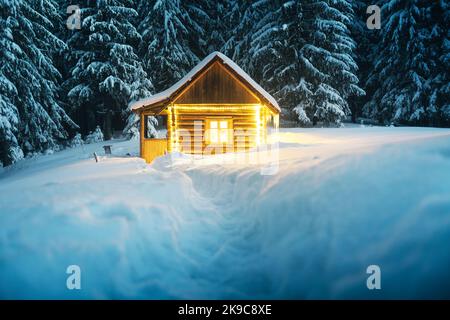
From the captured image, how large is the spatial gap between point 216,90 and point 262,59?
39.8 ft

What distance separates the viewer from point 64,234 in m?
4.67

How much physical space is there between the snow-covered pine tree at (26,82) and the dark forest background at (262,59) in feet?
0.36

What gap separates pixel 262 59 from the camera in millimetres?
25203

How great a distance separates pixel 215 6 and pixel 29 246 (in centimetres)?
3067

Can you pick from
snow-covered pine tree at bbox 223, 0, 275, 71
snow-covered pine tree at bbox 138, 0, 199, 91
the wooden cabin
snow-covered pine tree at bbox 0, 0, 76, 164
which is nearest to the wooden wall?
the wooden cabin

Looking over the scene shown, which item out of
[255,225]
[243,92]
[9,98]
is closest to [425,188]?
[255,225]

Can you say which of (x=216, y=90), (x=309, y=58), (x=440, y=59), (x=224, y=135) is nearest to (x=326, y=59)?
(x=309, y=58)

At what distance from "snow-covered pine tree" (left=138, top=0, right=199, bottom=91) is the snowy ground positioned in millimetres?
21452

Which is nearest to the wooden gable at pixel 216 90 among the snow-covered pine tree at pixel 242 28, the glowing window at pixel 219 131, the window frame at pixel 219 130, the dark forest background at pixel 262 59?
the window frame at pixel 219 130

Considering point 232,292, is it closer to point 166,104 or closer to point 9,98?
point 166,104

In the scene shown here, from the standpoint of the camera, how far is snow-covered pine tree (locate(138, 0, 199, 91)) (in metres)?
25.7

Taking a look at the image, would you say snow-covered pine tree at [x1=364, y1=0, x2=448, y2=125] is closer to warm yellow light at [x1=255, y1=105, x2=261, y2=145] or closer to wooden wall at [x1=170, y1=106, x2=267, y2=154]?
warm yellow light at [x1=255, y1=105, x2=261, y2=145]

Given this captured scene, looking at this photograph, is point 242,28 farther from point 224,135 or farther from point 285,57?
point 224,135
